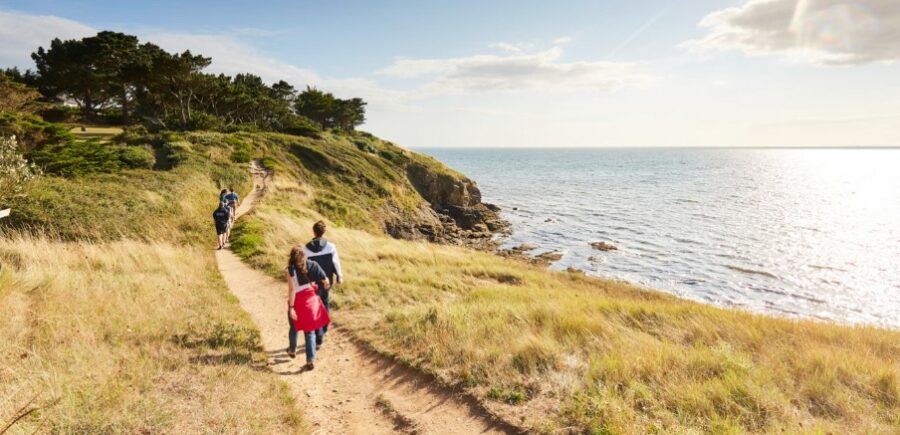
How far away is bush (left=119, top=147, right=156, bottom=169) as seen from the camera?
81.5ft

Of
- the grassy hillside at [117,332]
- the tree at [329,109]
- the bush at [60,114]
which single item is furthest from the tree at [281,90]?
the grassy hillside at [117,332]

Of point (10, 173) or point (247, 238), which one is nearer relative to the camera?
point (10, 173)

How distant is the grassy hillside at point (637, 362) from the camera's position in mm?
5703

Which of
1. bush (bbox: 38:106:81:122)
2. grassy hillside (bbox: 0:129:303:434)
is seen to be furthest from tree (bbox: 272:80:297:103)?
grassy hillside (bbox: 0:129:303:434)

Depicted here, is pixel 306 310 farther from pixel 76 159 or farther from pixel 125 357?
pixel 76 159

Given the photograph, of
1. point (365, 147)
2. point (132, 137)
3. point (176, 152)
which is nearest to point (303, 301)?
point (176, 152)

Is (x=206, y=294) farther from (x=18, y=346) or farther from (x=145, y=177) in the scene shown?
(x=145, y=177)

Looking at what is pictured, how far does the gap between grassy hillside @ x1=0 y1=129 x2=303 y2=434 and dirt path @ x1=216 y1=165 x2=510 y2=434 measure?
45cm

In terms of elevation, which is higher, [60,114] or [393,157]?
[60,114]

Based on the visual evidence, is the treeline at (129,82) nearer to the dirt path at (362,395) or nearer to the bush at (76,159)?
the bush at (76,159)

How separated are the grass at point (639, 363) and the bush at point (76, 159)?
57.4 ft

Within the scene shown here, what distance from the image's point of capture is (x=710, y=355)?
24.0 ft

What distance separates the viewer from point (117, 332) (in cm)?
722

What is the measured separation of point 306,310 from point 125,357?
8.89 feet
